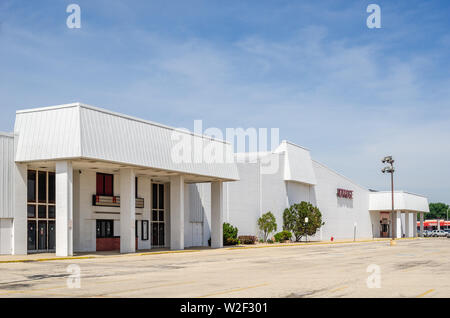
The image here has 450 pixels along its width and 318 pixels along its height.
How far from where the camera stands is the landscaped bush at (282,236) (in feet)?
193

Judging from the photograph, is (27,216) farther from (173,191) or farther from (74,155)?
(173,191)

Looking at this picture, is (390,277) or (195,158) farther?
(195,158)

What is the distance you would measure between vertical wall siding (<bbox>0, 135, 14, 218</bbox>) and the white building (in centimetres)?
6

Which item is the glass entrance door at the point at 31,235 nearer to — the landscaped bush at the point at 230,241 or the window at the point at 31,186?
the window at the point at 31,186

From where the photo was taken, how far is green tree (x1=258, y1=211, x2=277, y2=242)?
57.2 meters

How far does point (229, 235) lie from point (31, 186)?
2009 cm

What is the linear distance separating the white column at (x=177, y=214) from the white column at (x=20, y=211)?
36.5 feet

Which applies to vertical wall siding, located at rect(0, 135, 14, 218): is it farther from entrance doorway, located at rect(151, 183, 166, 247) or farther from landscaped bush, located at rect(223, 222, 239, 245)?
landscaped bush, located at rect(223, 222, 239, 245)

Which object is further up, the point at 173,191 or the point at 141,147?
the point at 141,147

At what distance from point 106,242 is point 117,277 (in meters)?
21.6

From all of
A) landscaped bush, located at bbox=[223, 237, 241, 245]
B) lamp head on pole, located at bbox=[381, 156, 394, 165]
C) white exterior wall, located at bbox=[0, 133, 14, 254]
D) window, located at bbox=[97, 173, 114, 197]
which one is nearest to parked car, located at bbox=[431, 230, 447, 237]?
lamp head on pole, located at bbox=[381, 156, 394, 165]

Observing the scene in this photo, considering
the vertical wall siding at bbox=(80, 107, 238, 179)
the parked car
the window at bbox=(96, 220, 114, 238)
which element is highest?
the vertical wall siding at bbox=(80, 107, 238, 179)
